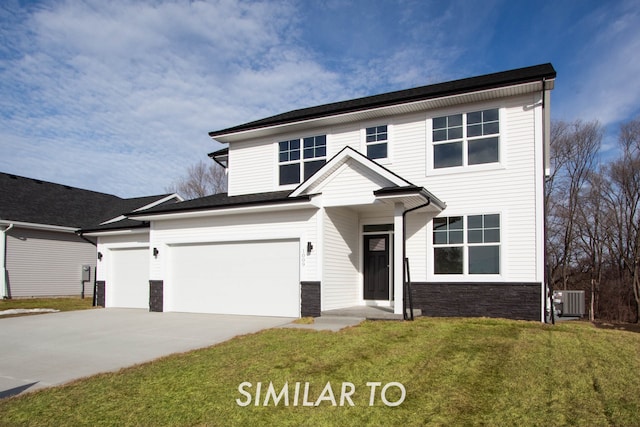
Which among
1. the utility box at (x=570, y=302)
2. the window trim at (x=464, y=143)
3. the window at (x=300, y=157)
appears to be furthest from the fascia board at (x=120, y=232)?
the utility box at (x=570, y=302)

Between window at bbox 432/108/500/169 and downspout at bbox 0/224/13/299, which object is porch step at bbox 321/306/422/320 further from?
downspout at bbox 0/224/13/299

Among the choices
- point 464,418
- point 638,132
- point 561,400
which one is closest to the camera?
point 464,418

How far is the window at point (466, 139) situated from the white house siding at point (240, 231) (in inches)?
153

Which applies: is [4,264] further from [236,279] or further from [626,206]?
[626,206]

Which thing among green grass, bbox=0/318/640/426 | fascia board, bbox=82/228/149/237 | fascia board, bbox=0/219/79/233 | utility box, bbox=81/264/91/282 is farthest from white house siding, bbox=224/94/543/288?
utility box, bbox=81/264/91/282

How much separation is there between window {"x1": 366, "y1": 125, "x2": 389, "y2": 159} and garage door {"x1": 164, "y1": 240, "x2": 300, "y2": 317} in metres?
3.48

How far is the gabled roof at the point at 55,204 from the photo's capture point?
2162cm

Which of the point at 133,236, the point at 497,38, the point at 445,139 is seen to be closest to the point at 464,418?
the point at 445,139

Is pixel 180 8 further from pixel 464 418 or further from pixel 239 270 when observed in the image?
pixel 464 418

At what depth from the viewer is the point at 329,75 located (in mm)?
17609

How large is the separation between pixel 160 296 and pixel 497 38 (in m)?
15.9

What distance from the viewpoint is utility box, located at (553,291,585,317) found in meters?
17.1

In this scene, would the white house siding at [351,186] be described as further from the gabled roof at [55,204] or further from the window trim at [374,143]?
the gabled roof at [55,204]

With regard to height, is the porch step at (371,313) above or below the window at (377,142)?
below
